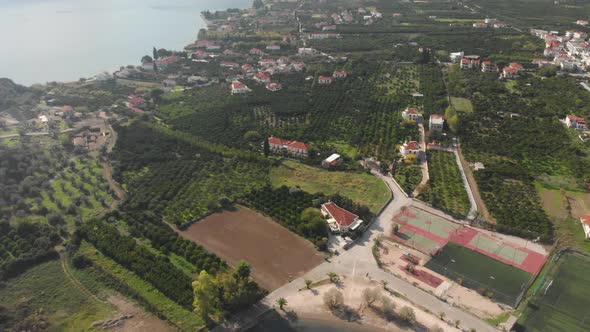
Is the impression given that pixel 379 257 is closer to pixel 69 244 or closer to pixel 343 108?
pixel 69 244

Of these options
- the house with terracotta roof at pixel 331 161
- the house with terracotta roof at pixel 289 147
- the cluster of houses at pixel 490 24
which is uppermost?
the cluster of houses at pixel 490 24

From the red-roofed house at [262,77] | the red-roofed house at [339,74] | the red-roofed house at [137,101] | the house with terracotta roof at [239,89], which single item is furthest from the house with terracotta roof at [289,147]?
the red-roofed house at [339,74]

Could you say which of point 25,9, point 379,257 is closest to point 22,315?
point 379,257

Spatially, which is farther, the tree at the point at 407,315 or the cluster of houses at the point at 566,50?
the cluster of houses at the point at 566,50

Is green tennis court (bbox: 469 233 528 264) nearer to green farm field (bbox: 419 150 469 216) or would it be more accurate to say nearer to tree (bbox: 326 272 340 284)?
green farm field (bbox: 419 150 469 216)

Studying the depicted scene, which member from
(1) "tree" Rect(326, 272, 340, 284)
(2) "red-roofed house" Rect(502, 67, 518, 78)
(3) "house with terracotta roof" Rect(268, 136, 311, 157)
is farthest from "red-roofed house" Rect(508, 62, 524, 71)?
(1) "tree" Rect(326, 272, 340, 284)

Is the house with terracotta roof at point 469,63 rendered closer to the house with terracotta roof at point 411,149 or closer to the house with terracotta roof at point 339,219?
the house with terracotta roof at point 411,149

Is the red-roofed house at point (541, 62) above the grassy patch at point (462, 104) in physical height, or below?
above

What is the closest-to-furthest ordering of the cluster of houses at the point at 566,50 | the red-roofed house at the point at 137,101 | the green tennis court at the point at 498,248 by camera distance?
the green tennis court at the point at 498,248
the red-roofed house at the point at 137,101
the cluster of houses at the point at 566,50

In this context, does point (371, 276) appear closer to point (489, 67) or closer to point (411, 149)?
point (411, 149)
